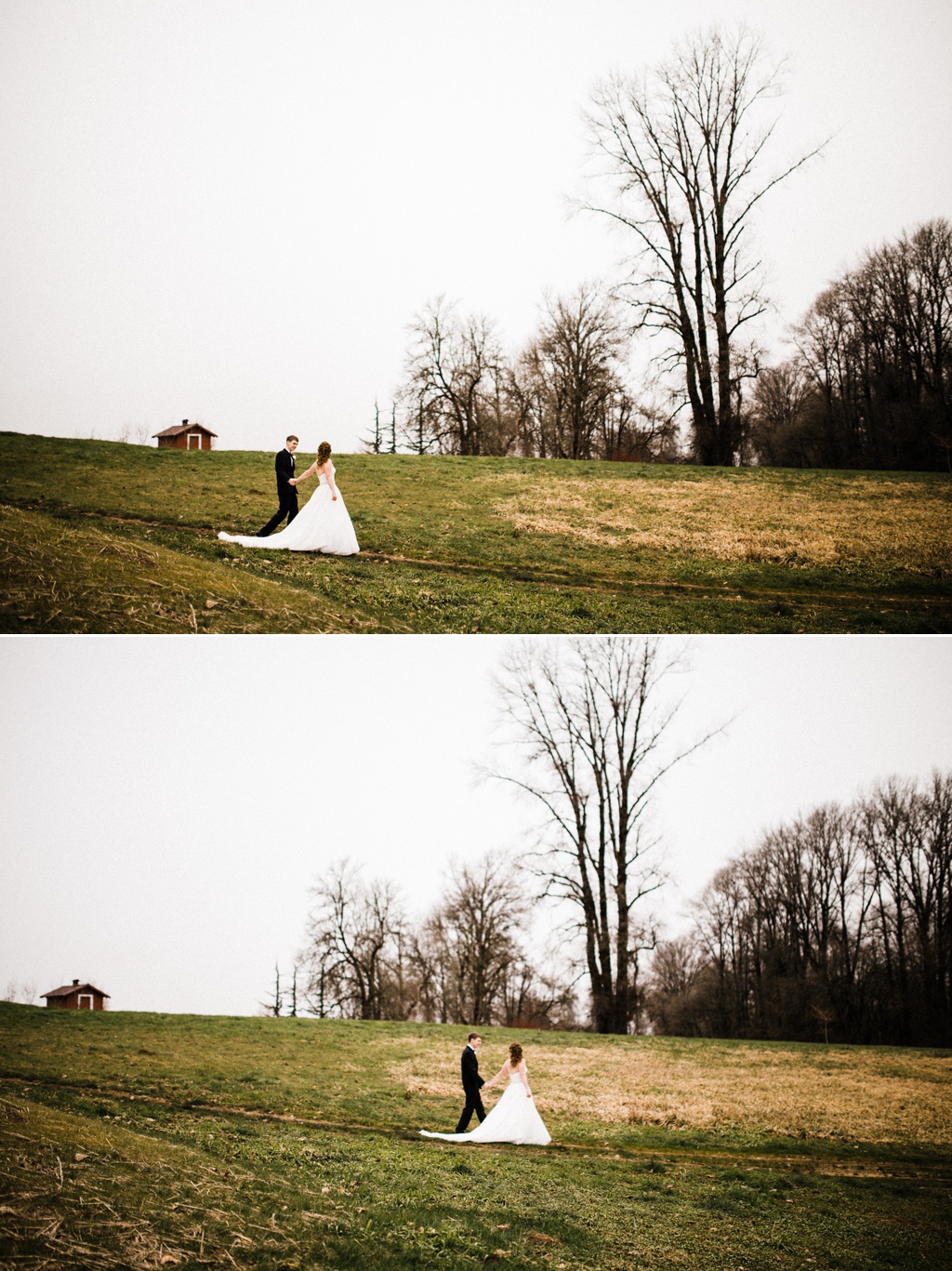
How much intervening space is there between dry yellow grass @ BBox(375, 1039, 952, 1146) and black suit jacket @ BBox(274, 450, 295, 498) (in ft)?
43.3

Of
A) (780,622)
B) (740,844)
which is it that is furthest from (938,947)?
(780,622)

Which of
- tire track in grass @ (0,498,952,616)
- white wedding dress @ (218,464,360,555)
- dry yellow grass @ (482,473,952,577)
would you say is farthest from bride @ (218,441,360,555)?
dry yellow grass @ (482,473,952,577)

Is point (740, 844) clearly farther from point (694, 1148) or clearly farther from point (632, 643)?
point (694, 1148)

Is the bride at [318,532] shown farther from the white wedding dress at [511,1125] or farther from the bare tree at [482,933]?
the bare tree at [482,933]

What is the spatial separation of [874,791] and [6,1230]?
49456 mm

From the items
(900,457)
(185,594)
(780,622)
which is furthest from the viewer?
(900,457)

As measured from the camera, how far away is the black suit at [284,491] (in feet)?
69.2

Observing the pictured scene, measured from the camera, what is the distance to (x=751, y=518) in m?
31.0

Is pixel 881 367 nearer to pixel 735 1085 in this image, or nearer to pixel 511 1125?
pixel 735 1085

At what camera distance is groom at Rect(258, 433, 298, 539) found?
20.9 meters

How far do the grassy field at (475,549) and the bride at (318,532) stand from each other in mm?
327

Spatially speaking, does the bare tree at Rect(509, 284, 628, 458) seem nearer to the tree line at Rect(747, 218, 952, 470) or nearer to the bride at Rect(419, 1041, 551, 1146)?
the tree line at Rect(747, 218, 952, 470)

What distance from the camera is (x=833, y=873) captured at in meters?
54.3

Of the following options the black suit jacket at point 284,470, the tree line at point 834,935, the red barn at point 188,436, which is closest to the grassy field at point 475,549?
the black suit jacket at point 284,470
